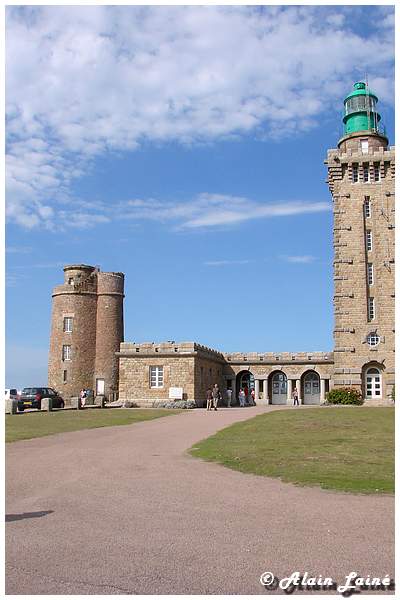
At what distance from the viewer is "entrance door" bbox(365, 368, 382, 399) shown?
3603 centimetres

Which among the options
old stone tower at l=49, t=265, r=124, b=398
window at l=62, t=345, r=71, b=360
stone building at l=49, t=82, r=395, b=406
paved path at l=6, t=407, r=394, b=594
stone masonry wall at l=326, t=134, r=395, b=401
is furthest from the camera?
window at l=62, t=345, r=71, b=360

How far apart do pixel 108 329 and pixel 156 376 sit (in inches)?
405

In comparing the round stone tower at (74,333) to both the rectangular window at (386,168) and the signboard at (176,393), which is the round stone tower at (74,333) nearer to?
the signboard at (176,393)

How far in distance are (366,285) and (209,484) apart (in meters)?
29.3

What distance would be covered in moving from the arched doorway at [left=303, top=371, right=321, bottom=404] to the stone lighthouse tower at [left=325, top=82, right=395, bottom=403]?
289 inches

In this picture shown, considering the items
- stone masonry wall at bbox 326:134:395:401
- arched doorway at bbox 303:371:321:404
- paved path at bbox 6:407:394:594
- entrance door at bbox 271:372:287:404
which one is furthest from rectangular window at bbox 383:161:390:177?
paved path at bbox 6:407:394:594

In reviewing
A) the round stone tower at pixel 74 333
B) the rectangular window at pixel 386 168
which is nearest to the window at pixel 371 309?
the rectangular window at pixel 386 168

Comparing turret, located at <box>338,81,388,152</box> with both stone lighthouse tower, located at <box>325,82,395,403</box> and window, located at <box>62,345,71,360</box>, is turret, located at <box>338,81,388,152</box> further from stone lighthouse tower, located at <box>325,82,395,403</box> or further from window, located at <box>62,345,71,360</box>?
window, located at <box>62,345,71,360</box>

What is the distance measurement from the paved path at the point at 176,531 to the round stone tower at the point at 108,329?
3286 cm

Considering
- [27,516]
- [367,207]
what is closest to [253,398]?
[367,207]

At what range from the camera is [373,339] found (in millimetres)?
36062

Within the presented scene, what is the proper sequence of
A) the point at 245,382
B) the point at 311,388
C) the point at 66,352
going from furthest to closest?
the point at 245,382, the point at 66,352, the point at 311,388

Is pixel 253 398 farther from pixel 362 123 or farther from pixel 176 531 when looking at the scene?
pixel 176 531
